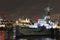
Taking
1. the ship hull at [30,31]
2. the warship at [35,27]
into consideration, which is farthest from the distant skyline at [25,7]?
the ship hull at [30,31]

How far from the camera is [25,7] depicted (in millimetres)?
4648

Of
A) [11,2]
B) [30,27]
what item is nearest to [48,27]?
[30,27]

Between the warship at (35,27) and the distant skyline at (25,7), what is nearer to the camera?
the warship at (35,27)

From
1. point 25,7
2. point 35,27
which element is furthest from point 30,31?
point 25,7

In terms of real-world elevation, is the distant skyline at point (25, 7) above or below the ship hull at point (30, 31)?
above

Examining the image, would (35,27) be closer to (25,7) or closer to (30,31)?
(30,31)

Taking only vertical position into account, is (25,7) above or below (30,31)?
above

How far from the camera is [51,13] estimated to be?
14.7 feet

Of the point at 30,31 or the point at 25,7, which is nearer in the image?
the point at 30,31

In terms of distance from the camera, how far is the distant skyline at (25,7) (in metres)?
4.54

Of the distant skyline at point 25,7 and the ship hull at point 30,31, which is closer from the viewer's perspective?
the ship hull at point 30,31

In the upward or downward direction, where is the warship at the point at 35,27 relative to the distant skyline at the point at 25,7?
downward

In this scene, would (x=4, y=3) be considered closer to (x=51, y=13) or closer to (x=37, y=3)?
(x=37, y=3)

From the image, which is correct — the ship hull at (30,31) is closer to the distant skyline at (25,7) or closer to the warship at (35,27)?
the warship at (35,27)
